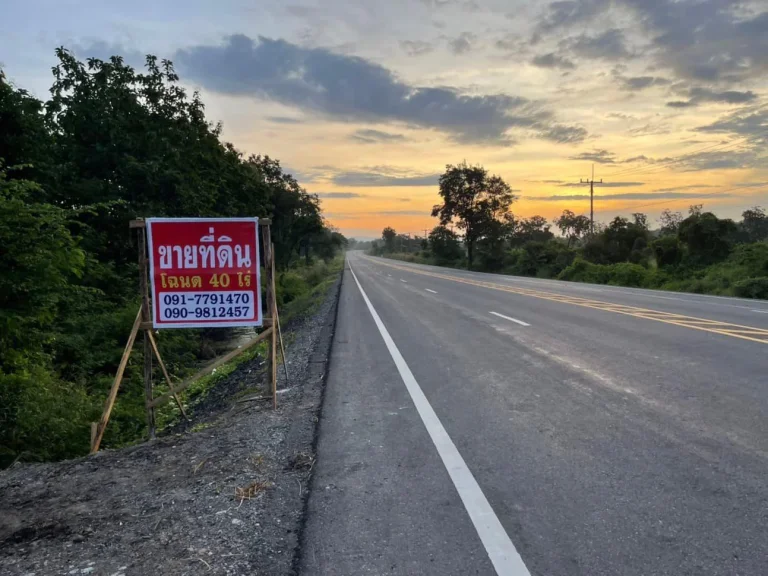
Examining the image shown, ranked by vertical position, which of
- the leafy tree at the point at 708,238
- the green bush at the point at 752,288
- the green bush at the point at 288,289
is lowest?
the green bush at the point at 288,289

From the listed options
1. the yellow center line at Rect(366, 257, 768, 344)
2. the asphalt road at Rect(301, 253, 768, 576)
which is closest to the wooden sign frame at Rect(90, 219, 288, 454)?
the asphalt road at Rect(301, 253, 768, 576)

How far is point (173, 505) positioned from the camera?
3.74 metres

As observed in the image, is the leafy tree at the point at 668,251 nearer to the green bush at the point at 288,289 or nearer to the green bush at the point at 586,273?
the green bush at the point at 586,273

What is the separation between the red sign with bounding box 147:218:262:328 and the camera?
597 cm

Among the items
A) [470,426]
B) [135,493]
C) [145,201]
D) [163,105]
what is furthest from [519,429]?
[163,105]

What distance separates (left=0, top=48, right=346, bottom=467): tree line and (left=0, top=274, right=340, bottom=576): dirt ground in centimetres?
266

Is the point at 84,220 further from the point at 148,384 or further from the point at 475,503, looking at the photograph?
the point at 475,503

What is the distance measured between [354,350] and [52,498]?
234 inches

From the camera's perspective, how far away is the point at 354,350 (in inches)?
379

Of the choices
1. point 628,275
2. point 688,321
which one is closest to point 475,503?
point 688,321

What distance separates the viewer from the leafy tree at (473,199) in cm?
6244

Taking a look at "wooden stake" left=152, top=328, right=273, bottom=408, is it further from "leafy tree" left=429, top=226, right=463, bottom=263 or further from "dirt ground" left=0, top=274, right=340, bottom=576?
"leafy tree" left=429, top=226, right=463, bottom=263

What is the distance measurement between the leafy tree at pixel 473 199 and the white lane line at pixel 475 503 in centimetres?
5792

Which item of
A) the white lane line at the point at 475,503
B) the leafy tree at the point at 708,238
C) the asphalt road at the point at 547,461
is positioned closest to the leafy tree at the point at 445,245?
the leafy tree at the point at 708,238
